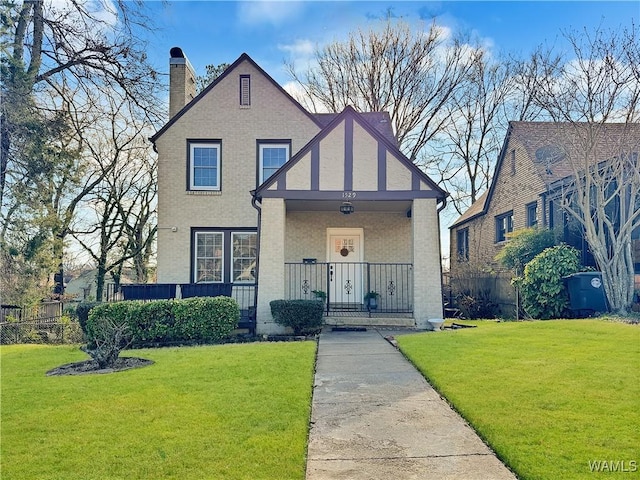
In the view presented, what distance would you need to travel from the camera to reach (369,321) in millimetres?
12023

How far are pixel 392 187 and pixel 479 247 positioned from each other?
12626 millimetres

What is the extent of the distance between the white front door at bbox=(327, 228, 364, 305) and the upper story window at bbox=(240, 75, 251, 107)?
469 cm

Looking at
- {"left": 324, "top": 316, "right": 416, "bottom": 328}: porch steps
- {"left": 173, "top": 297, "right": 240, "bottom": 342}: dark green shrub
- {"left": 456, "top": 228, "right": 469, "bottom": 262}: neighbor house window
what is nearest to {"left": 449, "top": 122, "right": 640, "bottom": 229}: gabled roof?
{"left": 456, "top": 228, "right": 469, "bottom": 262}: neighbor house window

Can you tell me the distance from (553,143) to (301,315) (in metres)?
8.80

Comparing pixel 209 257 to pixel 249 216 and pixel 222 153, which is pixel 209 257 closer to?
pixel 249 216

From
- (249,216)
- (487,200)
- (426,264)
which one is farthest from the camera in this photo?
(487,200)

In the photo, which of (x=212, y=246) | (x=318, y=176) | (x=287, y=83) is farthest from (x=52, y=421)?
(x=287, y=83)

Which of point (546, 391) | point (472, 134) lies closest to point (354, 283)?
point (546, 391)

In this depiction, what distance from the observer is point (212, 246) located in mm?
14984

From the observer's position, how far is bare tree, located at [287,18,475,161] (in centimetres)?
2652

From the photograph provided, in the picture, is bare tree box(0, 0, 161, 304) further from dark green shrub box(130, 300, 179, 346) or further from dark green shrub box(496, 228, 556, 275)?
dark green shrub box(496, 228, 556, 275)

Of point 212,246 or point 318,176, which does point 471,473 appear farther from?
point 212,246

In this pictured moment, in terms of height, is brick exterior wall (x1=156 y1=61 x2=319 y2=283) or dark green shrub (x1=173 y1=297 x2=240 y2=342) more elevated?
brick exterior wall (x1=156 y1=61 x2=319 y2=283)

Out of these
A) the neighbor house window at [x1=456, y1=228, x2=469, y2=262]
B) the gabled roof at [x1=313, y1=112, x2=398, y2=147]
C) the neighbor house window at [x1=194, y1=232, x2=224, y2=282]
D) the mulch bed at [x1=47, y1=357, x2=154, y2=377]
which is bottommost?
the mulch bed at [x1=47, y1=357, x2=154, y2=377]
